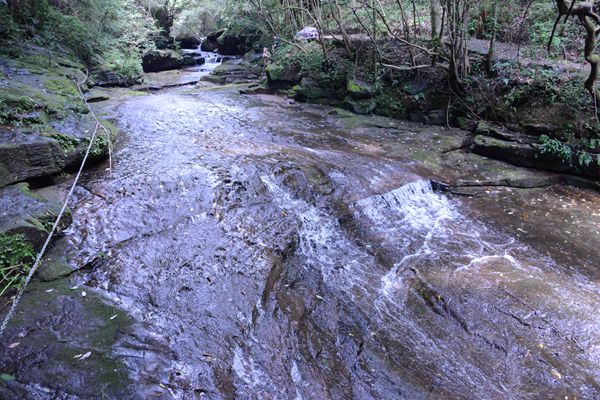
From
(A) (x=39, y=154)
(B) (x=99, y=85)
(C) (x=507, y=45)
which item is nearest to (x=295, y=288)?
(A) (x=39, y=154)

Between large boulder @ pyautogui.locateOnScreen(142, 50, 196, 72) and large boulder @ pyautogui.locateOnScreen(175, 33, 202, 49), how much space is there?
6301mm

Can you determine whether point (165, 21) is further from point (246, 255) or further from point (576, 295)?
point (576, 295)

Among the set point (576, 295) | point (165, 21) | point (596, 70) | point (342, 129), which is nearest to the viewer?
point (576, 295)

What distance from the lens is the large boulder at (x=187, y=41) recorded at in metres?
26.7

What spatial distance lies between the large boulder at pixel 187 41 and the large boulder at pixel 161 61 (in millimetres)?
6301

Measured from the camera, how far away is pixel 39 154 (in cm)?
509

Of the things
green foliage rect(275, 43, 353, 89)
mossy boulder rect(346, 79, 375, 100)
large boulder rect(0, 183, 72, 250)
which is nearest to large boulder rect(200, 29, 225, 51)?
green foliage rect(275, 43, 353, 89)

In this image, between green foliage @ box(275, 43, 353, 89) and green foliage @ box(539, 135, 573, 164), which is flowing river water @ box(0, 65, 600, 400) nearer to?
green foliage @ box(539, 135, 573, 164)

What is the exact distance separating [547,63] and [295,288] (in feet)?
28.7

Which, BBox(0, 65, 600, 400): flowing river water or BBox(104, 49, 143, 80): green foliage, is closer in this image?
BBox(0, 65, 600, 400): flowing river water

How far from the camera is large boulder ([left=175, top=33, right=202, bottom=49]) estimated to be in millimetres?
26672

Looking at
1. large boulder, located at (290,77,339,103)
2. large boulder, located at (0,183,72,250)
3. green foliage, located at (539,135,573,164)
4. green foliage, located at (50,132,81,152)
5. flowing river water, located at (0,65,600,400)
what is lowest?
flowing river water, located at (0,65,600,400)

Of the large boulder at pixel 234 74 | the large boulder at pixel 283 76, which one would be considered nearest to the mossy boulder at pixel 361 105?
the large boulder at pixel 283 76

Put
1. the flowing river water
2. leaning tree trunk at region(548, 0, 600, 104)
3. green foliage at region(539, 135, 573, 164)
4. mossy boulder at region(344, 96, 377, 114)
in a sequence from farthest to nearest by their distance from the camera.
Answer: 1. mossy boulder at region(344, 96, 377, 114)
2. green foliage at region(539, 135, 573, 164)
3. leaning tree trunk at region(548, 0, 600, 104)
4. the flowing river water
